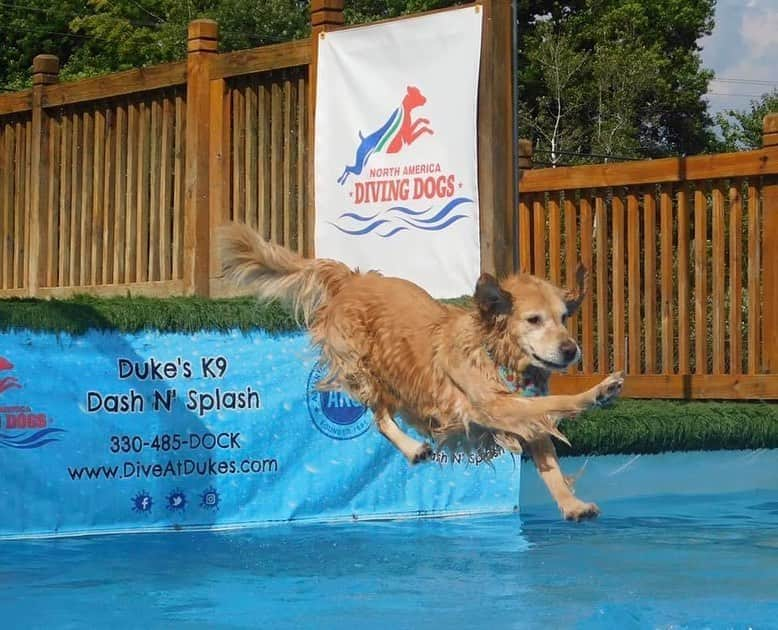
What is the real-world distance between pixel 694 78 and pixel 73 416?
22016 millimetres

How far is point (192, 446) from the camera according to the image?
813cm

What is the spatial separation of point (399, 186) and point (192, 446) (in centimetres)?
224

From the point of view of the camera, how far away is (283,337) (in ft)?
27.7

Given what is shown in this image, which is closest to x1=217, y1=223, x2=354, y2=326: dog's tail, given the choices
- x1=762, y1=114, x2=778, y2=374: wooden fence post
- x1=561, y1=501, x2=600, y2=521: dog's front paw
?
x1=561, y1=501, x2=600, y2=521: dog's front paw

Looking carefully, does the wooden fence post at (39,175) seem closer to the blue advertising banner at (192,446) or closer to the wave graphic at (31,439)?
the blue advertising banner at (192,446)

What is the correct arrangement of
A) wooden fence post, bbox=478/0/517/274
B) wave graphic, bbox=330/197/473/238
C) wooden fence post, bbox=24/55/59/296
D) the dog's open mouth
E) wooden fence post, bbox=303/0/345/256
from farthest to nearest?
wooden fence post, bbox=24/55/59/296
wooden fence post, bbox=303/0/345/256
wave graphic, bbox=330/197/473/238
wooden fence post, bbox=478/0/517/274
the dog's open mouth

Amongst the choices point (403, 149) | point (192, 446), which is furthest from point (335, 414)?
point (403, 149)

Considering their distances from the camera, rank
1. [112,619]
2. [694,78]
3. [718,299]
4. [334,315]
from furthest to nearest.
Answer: [694,78]
[718,299]
[334,315]
[112,619]

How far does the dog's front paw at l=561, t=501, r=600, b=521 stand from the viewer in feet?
18.2

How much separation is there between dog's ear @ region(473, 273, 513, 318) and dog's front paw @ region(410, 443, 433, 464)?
65 centimetres

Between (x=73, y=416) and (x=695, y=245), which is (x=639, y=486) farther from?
(x=73, y=416)

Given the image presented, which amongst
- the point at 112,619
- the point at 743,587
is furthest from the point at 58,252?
the point at 743,587

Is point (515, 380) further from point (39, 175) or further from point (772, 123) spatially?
point (39, 175)

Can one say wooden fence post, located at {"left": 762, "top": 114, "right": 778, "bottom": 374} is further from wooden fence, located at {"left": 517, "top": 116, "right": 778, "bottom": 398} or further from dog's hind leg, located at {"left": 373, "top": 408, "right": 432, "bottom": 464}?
dog's hind leg, located at {"left": 373, "top": 408, "right": 432, "bottom": 464}
